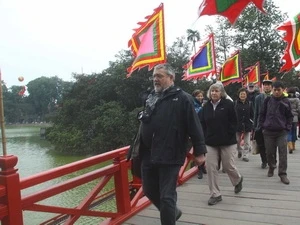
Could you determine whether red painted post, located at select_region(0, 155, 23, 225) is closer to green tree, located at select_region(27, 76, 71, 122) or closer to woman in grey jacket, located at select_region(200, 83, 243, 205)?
woman in grey jacket, located at select_region(200, 83, 243, 205)

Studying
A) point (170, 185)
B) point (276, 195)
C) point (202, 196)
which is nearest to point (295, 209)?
point (276, 195)

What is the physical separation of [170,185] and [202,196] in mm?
2057

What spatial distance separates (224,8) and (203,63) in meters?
4.93

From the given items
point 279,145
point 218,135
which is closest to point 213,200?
point 218,135

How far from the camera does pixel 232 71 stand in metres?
11.1

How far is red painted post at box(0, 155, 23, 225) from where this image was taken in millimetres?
2719

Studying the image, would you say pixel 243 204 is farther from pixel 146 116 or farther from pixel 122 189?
pixel 146 116

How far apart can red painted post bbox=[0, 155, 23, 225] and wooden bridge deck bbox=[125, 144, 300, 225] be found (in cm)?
161

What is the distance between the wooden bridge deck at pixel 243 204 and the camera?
4.05m

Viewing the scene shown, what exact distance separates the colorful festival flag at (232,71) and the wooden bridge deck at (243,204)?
16.8 feet

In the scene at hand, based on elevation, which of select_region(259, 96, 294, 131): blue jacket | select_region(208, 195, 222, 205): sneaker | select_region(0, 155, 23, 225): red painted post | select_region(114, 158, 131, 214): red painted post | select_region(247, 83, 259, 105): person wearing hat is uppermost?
select_region(247, 83, 259, 105): person wearing hat

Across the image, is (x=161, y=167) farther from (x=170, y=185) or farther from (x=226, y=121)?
(x=226, y=121)

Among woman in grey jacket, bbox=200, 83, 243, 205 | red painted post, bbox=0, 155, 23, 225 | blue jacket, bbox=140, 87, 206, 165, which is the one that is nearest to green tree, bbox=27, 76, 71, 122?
woman in grey jacket, bbox=200, 83, 243, 205

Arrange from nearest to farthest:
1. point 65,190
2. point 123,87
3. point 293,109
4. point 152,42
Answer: point 65,190 < point 152,42 < point 293,109 < point 123,87
